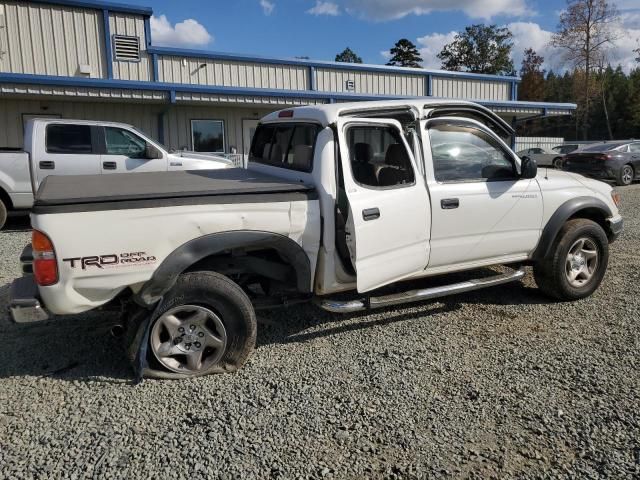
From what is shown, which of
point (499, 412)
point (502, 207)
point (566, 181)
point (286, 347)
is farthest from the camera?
point (566, 181)

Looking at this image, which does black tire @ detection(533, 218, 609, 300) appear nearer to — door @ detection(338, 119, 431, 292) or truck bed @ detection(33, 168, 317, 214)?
door @ detection(338, 119, 431, 292)

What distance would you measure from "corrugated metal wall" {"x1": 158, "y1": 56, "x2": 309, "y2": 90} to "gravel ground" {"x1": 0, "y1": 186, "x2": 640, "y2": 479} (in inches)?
486

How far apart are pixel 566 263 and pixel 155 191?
3.90 metres

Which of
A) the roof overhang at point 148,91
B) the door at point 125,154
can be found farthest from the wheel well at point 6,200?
the roof overhang at point 148,91

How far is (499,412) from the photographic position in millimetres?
3205

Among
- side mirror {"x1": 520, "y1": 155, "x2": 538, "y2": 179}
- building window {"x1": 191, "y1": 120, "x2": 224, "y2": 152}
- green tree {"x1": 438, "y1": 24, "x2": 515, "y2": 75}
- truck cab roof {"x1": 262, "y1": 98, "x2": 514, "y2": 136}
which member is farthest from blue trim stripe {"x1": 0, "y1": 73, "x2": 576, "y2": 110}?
green tree {"x1": 438, "y1": 24, "x2": 515, "y2": 75}

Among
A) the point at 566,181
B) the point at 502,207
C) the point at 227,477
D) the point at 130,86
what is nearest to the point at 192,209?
the point at 227,477

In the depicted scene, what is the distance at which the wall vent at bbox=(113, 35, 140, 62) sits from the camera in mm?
14578

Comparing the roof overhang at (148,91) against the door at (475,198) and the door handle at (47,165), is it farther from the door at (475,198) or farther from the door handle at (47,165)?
the door at (475,198)

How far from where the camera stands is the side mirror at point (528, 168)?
4.63 meters

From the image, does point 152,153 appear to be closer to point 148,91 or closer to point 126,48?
point 148,91

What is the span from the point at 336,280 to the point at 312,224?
0.51m

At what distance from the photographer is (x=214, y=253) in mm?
3562

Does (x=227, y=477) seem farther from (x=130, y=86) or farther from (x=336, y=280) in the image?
(x=130, y=86)
